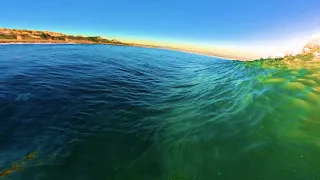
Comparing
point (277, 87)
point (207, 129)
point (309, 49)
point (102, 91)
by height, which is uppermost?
point (309, 49)

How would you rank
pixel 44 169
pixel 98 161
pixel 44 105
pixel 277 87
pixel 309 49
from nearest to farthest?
pixel 44 169, pixel 98 161, pixel 277 87, pixel 44 105, pixel 309 49

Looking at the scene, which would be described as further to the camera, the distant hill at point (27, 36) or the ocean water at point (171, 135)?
the distant hill at point (27, 36)

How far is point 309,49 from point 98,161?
1445cm

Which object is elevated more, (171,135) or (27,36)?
(171,135)

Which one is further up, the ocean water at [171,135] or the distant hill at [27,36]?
the ocean water at [171,135]

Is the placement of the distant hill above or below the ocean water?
below

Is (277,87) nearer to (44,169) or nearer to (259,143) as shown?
(259,143)

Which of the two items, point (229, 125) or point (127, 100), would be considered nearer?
point (229, 125)

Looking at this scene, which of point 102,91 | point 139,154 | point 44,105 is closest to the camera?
Result: point 139,154

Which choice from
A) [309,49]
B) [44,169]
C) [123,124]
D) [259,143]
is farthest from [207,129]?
[309,49]

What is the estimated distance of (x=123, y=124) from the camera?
7.27 metres

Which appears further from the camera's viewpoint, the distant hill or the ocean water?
the distant hill

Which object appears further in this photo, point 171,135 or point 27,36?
point 27,36

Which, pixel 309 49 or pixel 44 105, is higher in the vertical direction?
pixel 309 49
